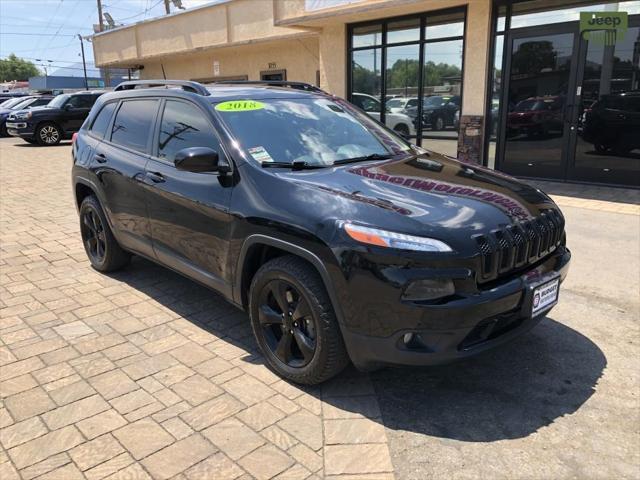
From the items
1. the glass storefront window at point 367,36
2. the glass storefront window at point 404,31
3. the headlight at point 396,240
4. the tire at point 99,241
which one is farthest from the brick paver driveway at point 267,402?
the glass storefront window at point 367,36

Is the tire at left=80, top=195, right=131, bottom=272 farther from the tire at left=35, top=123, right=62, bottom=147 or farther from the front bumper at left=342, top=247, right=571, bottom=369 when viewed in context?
the tire at left=35, top=123, right=62, bottom=147

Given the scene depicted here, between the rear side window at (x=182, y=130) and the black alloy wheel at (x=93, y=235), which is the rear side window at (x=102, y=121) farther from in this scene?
the rear side window at (x=182, y=130)

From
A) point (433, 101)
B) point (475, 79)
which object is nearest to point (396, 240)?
point (475, 79)

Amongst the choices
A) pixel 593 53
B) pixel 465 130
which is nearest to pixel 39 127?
pixel 465 130

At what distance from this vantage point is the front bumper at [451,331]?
261 centimetres

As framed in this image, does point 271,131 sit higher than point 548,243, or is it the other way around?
point 271,131

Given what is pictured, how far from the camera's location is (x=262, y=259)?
3381 mm

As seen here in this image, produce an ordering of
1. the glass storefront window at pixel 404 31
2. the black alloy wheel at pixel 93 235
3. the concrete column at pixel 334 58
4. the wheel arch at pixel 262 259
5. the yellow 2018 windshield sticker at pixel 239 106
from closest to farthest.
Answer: the wheel arch at pixel 262 259
the yellow 2018 windshield sticker at pixel 239 106
the black alloy wheel at pixel 93 235
the glass storefront window at pixel 404 31
the concrete column at pixel 334 58

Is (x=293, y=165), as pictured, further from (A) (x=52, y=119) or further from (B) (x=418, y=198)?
(A) (x=52, y=119)

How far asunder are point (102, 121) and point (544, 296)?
4.14m

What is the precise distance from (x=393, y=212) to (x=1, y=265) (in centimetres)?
460

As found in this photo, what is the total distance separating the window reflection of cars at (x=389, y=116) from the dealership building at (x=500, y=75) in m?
0.03

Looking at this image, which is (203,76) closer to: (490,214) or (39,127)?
(39,127)

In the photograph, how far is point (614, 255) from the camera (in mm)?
5645
